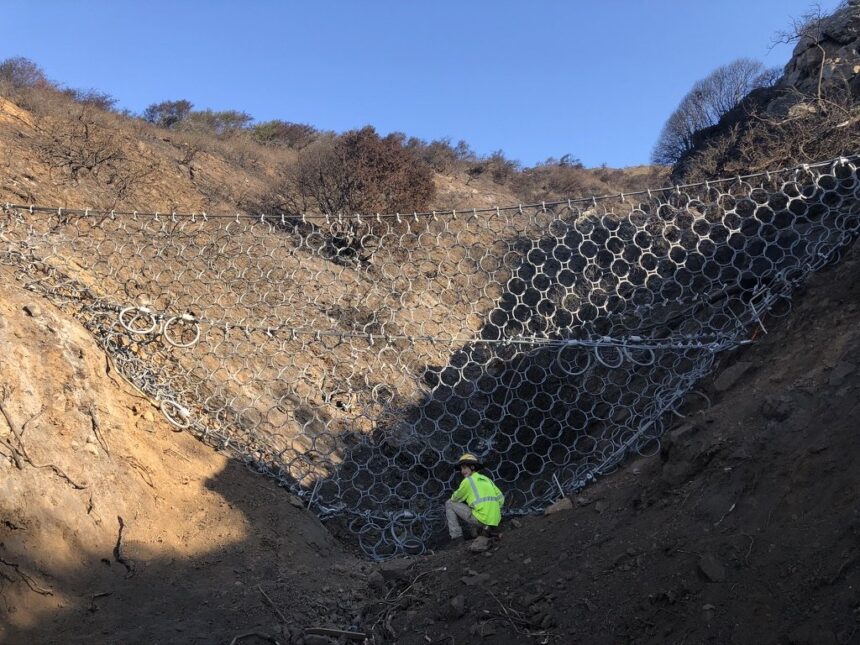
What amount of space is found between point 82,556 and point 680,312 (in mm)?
4383

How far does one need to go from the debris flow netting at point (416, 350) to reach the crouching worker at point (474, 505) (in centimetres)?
41

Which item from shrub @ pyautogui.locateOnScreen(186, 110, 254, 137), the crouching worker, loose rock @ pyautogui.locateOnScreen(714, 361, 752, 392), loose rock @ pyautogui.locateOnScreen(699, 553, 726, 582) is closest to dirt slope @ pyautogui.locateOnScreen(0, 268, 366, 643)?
the crouching worker

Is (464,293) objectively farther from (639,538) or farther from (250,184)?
(250,184)

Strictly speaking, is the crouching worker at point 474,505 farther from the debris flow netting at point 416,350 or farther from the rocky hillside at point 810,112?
the rocky hillside at point 810,112

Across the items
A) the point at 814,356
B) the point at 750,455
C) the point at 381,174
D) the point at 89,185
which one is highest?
the point at 381,174

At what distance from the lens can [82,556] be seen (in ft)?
11.7

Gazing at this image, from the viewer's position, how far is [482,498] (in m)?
4.50

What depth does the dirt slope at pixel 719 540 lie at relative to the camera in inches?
101

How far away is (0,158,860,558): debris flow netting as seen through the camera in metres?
4.89

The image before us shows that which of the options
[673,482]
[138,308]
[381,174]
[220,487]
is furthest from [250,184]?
[673,482]

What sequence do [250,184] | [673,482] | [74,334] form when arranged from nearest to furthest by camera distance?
[673,482] < [74,334] < [250,184]

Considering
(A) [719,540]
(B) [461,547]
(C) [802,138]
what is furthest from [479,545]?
(C) [802,138]

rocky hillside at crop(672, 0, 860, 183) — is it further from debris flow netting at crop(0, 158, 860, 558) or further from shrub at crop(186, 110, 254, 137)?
shrub at crop(186, 110, 254, 137)

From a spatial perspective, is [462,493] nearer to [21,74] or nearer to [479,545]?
[479,545]
